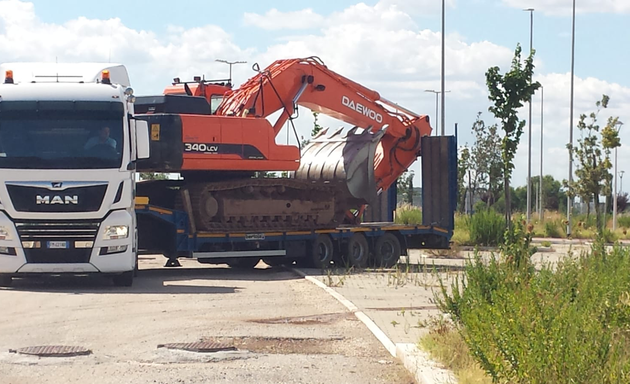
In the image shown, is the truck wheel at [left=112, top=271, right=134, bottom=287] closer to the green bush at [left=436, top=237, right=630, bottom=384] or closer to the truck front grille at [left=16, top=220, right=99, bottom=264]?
the truck front grille at [left=16, top=220, right=99, bottom=264]

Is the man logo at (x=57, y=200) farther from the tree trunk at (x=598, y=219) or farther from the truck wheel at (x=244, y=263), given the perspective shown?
the tree trunk at (x=598, y=219)

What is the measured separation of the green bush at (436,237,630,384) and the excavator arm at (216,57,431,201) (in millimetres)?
11747

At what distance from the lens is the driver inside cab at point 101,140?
56.2 feet

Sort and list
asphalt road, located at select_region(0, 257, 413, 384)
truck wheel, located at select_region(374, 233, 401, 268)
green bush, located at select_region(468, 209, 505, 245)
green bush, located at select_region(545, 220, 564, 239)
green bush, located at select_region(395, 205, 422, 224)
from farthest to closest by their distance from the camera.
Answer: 1. green bush, located at select_region(545, 220, 564, 239)
2. green bush, located at select_region(395, 205, 422, 224)
3. green bush, located at select_region(468, 209, 505, 245)
4. truck wheel, located at select_region(374, 233, 401, 268)
5. asphalt road, located at select_region(0, 257, 413, 384)

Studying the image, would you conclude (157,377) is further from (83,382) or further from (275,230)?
(275,230)

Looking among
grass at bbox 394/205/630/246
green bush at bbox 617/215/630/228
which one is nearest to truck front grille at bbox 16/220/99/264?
grass at bbox 394/205/630/246

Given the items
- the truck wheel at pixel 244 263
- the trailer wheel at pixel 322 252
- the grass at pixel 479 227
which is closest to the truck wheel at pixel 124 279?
the truck wheel at pixel 244 263

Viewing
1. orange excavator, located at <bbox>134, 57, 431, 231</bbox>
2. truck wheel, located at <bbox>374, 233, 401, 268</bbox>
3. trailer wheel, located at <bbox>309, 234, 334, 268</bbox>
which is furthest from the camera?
truck wheel, located at <bbox>374, 233, 401, 268</bbox>

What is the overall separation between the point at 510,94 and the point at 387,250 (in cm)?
484

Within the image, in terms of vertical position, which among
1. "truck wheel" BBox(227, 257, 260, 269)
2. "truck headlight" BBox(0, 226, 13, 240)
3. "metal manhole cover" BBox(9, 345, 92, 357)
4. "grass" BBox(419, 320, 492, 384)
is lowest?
"truck wheel" BBox(227, 257, 260, 269)

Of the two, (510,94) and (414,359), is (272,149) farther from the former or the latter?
(414,359)

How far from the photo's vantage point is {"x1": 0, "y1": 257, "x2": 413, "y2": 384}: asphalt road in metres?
9.61

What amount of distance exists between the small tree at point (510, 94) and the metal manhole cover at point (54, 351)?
12.8m

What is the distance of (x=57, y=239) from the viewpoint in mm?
16828
